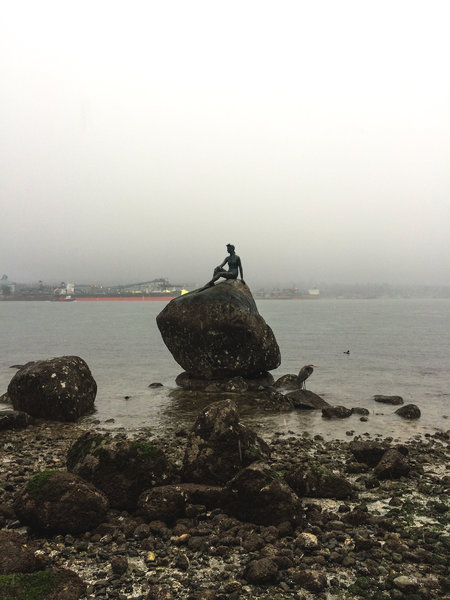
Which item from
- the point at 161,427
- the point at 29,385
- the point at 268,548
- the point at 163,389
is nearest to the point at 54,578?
the point at 268,548

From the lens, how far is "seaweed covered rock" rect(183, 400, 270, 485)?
8672 millimetres

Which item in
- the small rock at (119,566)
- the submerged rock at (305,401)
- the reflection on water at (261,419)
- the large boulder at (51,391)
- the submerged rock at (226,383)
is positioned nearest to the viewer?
the small rock at (119,566)

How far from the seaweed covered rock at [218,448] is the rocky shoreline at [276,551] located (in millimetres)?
974

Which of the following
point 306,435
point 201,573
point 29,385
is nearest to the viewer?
point 201,573

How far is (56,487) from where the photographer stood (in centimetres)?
712

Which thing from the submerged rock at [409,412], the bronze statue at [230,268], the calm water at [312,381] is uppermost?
the bronze statue at [230,268]

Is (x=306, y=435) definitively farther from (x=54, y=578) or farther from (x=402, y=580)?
(x=54, y=578)

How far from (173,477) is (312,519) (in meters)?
2.79

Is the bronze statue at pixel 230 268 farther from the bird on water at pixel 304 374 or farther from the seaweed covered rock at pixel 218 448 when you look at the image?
the seaweed covered rock at pixel 218 448

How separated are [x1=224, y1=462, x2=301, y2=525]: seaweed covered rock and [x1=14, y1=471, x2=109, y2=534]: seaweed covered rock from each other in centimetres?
231

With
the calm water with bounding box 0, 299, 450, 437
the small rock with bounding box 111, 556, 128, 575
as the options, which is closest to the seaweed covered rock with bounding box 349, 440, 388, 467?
the calm water with bounding box 0, 299, 450, 437

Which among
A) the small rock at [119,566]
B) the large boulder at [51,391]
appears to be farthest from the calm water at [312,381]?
the small rock at [119,566]

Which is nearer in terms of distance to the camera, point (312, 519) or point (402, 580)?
point (402, 580)

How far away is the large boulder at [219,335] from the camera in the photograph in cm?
2142
